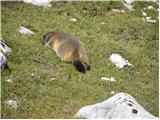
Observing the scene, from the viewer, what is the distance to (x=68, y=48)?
1806 centimetres

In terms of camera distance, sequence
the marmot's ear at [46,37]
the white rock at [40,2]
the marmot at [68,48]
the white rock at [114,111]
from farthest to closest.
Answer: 1. the white rock at [40,2]
2. the marmot's ear at [46,37]
3. the marmot at [68,48]
4. the white rock at [114,111]

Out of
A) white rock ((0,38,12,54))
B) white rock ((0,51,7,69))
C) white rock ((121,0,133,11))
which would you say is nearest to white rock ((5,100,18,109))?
white rock ((0,51,7,69))

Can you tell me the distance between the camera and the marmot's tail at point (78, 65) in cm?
1681

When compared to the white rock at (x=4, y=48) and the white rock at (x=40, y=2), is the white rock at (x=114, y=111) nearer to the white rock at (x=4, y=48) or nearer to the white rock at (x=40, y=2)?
the white rock at (x=4, y=48)

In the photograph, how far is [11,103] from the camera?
516 inches

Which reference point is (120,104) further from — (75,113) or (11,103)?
(11,103)

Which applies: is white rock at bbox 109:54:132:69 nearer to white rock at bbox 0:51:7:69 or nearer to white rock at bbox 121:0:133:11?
white rock at bbox 0:51:7:69

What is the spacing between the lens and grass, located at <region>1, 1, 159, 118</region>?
14.0 metres

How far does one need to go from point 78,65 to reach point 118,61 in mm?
1940

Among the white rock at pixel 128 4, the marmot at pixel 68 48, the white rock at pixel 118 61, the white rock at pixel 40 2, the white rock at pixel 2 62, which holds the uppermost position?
the white rock at pixel 2 62

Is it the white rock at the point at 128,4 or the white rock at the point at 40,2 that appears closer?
the white rock at the point at 40,2

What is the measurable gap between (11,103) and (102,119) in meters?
2.50

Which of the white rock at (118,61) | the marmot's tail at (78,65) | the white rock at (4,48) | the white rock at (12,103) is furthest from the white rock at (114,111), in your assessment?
the white rock at (4,48)

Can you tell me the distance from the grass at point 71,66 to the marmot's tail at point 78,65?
0.17m
